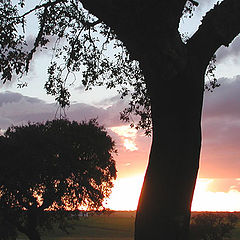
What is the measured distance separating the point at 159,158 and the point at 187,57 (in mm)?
1982

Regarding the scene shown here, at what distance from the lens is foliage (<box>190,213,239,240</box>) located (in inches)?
955

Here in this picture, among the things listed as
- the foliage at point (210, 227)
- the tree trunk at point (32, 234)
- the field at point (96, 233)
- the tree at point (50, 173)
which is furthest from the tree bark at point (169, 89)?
the field at point (96, 233)

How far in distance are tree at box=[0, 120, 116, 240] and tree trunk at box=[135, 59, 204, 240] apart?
29101mm

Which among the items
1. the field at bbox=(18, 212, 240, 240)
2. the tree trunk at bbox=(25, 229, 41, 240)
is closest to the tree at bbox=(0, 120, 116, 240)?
the tree trunk at bbox=(25, 229, 41, 240)

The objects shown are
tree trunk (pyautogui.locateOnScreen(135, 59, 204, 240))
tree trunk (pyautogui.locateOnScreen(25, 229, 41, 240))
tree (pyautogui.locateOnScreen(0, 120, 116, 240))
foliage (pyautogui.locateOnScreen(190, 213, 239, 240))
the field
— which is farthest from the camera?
the field

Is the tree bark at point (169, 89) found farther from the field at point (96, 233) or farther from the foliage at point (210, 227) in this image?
the field at point (96, 233)

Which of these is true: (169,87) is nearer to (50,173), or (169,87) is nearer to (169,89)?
(169,89)

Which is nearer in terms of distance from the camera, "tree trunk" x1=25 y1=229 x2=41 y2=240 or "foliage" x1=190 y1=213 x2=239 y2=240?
"foliage" x1=190 y1=213 x2=239 y2=240

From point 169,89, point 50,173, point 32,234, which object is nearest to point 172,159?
point 169,89

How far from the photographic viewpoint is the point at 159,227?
712 centimetres

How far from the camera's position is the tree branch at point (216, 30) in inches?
314

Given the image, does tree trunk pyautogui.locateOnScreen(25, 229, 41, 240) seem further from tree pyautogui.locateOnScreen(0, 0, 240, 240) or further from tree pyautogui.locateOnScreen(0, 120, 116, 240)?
tree pyautogui.locateOnScreen(0, 0, 240, 240)

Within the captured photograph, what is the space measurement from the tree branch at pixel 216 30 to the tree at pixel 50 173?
95.5 feet

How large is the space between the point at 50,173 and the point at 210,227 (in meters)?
16.3
